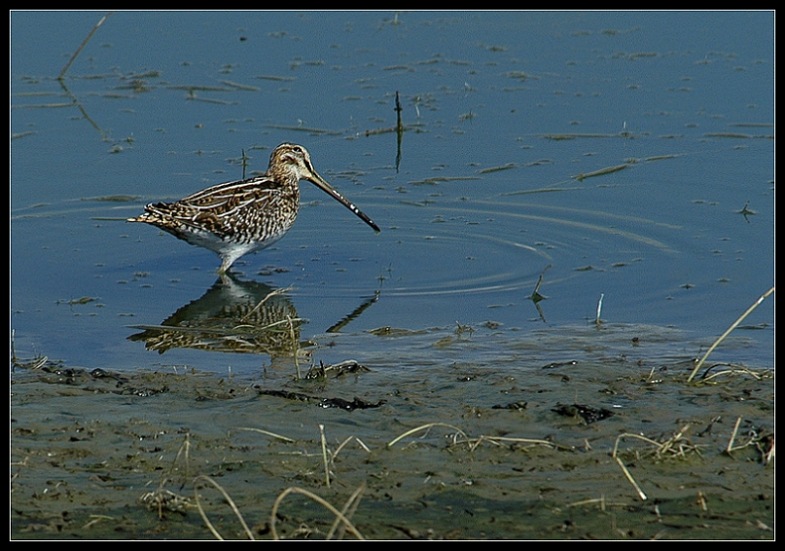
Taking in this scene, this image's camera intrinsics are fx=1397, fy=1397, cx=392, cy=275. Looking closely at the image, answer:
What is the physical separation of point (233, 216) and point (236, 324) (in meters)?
1.39

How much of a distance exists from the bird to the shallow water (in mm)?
240

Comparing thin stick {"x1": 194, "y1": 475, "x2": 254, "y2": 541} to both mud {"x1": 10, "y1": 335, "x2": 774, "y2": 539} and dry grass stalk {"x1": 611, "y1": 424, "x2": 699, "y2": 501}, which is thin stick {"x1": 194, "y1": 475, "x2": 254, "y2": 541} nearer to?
mud {"x1": 10, "y1": 335, "x2": 774, "y2": 539}

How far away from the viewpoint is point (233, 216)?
10.0 metres

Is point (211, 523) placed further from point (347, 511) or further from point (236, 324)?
point (236, 324)

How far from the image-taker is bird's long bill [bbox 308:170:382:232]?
418 inches

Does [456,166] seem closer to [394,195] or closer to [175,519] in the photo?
[394,195]

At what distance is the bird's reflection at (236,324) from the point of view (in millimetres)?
8281

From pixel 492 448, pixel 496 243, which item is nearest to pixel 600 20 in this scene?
pixel 496 243

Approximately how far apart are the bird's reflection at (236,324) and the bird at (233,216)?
313 mm

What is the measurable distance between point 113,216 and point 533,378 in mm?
5071

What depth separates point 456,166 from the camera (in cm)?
1197

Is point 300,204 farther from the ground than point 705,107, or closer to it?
closer to it

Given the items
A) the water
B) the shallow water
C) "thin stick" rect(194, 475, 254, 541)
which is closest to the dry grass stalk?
the shallow water
